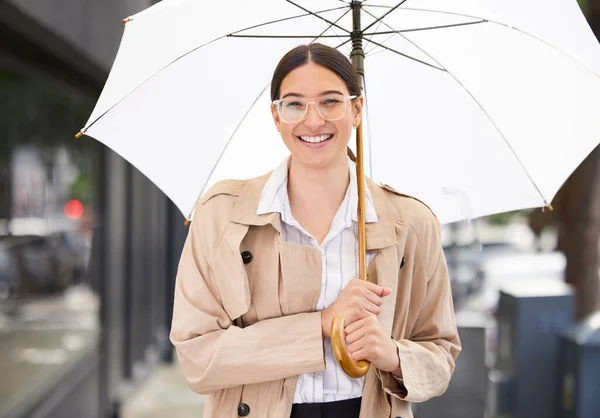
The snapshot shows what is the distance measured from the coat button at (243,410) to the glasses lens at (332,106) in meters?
0.81

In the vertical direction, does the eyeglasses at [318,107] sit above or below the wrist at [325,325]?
above

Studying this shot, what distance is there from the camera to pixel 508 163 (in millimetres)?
2369

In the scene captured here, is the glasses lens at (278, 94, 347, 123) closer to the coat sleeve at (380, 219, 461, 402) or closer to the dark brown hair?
the dark brown hair

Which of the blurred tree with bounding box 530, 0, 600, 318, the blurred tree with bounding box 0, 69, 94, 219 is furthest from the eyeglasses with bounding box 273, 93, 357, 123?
the blurred tree with bounding box 530, 0, 600, 318

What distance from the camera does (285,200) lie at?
1.98 metres

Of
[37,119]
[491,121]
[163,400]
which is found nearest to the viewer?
[491,121]

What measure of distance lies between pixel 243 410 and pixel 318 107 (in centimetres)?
84

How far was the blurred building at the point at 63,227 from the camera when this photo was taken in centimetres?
430

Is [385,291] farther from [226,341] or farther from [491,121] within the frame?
[491,121]

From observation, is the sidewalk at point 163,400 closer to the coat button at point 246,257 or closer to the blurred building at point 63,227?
the blurred building at point 63,227

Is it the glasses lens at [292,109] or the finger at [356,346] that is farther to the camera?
the glasses lens at [292,109]

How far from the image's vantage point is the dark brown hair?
6.12ft

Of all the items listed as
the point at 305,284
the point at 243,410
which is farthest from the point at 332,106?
the point at 243,410

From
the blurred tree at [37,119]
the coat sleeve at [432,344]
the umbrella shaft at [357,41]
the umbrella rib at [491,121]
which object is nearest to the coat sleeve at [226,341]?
the coat sleeve at [432,344]
